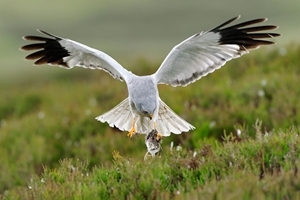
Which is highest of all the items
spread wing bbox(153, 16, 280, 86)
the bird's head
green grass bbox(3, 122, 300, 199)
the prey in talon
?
spread wing bbox(153, 16, 280, 86)

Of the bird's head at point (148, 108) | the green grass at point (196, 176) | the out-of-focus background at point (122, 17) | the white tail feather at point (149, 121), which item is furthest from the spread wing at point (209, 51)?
the out-of-focus background at point (122, 17)

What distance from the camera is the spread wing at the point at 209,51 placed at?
658cm

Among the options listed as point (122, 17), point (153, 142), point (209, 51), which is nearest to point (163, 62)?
point (209, 51)

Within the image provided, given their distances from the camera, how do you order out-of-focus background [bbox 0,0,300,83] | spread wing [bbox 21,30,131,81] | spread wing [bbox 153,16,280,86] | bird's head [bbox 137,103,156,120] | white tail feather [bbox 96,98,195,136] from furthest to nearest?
out-of-focus background [bbox 0,0,300,83], spread wing [bbox 21,30,131,81], white tail feather [bbox 96,98,195,136], spread wing [bbox 153,16,280,86], bird's head [bbox 137,103,156,120]

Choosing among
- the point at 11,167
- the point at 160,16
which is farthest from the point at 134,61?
the point at 160,16

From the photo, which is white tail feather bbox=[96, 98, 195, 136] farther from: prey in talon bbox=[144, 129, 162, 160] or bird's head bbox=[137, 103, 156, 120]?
prey in talon bbox=[144, 129, 162, 160]

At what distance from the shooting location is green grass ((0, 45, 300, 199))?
4523 millimetres

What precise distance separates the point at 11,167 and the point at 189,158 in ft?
13.9

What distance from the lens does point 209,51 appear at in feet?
22.3

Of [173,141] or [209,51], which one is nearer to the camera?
[209,51]

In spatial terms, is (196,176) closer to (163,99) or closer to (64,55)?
(64,55)

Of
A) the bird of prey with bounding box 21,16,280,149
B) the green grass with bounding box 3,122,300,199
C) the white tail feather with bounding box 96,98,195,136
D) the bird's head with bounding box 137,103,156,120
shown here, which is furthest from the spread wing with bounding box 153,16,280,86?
the green grass with bounding box 3,122,300,199

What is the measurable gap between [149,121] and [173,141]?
1.88 meters

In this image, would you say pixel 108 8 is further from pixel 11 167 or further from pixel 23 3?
pixel 11 167
